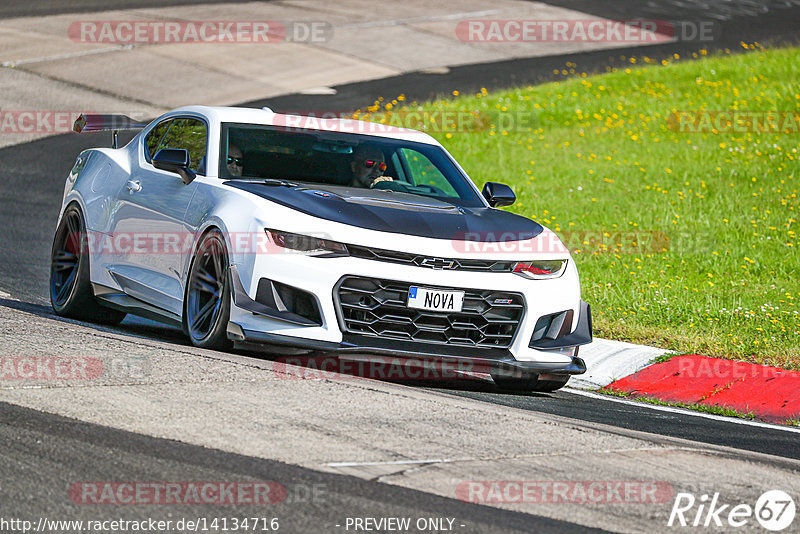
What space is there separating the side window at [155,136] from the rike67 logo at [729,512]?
17.0ft

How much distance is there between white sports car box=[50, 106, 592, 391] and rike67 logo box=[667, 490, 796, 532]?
7.47 ft

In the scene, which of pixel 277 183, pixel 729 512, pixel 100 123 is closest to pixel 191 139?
pixel 100 123

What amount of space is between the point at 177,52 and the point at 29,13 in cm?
476

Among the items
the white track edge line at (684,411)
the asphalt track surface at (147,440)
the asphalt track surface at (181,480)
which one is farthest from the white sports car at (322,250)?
the asphalt track surface at (181,480)

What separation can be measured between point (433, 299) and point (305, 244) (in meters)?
0.78

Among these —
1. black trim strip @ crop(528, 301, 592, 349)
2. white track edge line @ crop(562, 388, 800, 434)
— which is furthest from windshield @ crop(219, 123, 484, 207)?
white track edge line @ crop(562, 388, 800, 434)

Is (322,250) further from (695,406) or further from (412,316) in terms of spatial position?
(695,406)

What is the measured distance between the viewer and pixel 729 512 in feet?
15.7

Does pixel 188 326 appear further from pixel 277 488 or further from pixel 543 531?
pixel 543 531

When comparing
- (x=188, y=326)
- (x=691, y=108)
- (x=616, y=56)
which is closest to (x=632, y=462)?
(x=188, y=326)

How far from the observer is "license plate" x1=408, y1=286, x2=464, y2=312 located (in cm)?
684

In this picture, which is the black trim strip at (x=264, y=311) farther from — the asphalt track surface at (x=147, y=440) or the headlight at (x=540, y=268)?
the headlight at (x=540, y=268)

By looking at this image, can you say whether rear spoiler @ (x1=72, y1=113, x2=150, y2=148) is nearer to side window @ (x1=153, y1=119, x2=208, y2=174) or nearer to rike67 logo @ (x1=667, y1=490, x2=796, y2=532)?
side window @ (x1=153, y1=119, x2=208, y2=174)

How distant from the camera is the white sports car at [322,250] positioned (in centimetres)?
684
